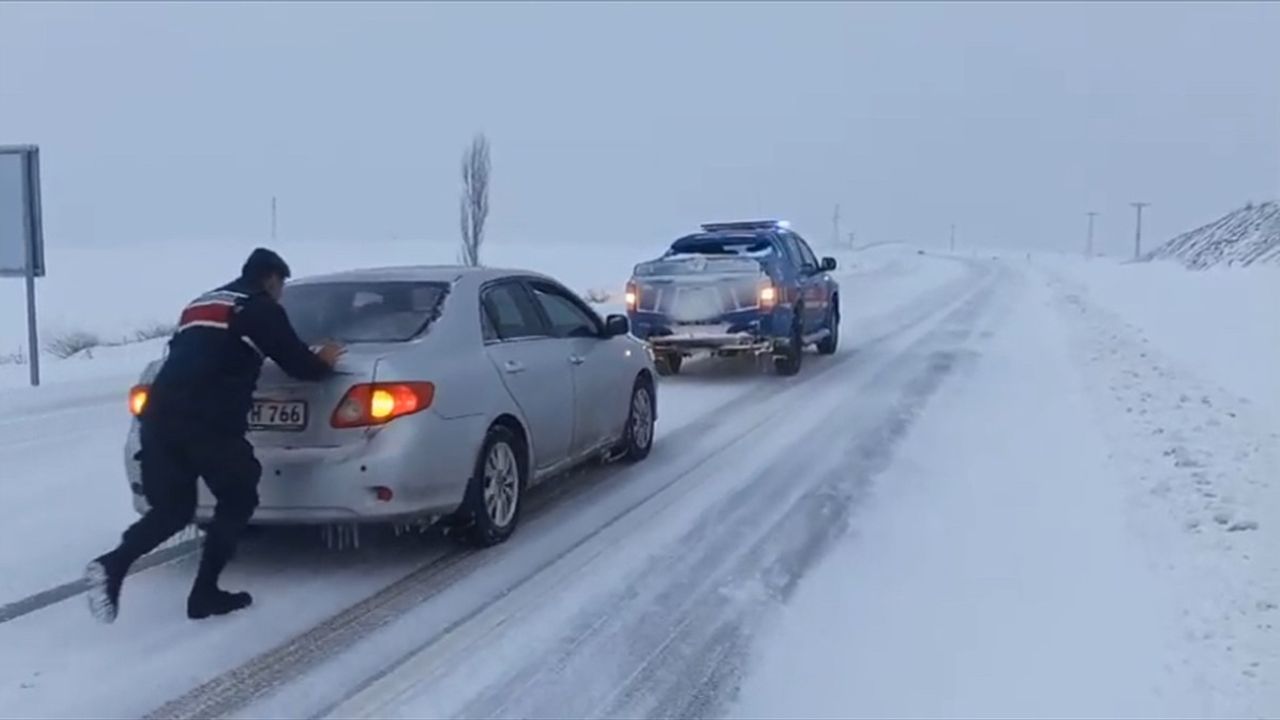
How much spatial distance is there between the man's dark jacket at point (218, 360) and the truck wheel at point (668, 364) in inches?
387

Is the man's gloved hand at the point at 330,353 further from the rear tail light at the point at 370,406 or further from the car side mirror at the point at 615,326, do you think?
the car side mirror at the point at 615,326

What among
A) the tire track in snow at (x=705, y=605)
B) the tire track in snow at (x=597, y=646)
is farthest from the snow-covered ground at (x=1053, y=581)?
the tire track in snow at (x=597, y=646)

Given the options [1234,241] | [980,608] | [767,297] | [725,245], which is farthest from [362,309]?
[1234,241]

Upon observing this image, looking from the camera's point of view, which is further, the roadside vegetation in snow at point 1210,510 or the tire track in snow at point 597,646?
the roadside vegetation in snow at point 1210,510

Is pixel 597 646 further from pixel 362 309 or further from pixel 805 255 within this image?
pixel 805 255

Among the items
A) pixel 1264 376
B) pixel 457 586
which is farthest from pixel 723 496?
pixel 1264 376

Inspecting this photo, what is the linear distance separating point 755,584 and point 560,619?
109 cm

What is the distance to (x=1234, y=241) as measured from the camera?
80.4m

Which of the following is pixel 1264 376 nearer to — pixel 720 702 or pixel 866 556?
pixel 866 556

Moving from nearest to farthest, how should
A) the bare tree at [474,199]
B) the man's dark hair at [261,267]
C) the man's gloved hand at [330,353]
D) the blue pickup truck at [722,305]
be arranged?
the man's dark hair at [261,267] < the man's gloved hand at [330,353] < the blue pickup truck at [722,305] < the bare tree at [474,199]

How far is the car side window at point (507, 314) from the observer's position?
7238mm

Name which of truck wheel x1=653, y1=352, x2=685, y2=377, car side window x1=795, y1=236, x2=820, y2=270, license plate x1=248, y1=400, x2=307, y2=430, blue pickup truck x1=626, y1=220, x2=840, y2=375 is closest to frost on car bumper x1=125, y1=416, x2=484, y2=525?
license plate x1=248, y1=400, x2=307, y2=430

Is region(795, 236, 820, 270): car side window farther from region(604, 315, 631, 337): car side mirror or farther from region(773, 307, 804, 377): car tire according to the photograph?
region(604, 315, 631, 337): car side mirror

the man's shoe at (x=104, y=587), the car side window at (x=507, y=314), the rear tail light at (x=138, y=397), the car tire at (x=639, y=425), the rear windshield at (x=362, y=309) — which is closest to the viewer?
the man's shoe at (x=104, y=587)
